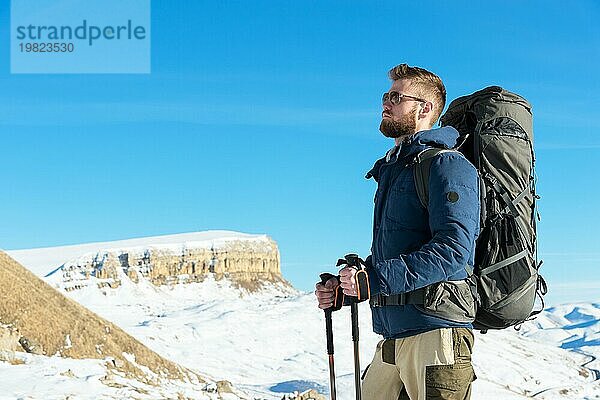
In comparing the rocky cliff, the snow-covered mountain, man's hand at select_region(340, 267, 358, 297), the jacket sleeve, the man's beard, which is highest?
the rocky cliff

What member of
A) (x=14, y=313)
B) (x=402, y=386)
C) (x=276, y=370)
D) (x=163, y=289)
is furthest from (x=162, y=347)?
(x=163, y=289)

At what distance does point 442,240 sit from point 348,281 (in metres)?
0.50

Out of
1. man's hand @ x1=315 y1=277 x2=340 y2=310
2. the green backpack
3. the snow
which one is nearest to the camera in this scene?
the green backpack

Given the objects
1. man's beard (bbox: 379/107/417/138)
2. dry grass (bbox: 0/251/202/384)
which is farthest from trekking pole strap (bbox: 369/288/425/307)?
dry grass (bbox: 0/251/202/384)

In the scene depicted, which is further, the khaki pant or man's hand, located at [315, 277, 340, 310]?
man's hand, located at [315, 277, 340, 310]

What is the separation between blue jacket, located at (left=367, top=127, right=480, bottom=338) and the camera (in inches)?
147

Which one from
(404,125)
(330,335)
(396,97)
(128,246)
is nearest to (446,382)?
(330,335)

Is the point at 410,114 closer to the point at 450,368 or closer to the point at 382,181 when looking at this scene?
the point at 382,181

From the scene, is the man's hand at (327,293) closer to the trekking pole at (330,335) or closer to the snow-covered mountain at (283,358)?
the trekking pole at (330,335)

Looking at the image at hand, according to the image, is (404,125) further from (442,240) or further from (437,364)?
(437,364)

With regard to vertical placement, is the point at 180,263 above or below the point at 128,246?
below

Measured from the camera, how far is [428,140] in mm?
4020

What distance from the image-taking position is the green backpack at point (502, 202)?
3.97 meters

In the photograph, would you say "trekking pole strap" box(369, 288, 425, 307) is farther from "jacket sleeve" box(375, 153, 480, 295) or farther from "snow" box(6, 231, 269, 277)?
"snow" box(6, 231, 269, 277)
